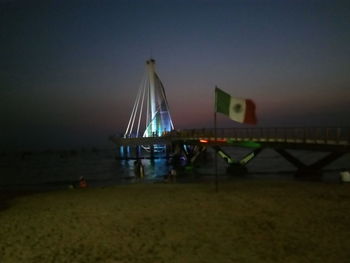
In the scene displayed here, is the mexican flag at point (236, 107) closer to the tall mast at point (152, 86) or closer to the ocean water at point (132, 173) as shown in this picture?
the ocean water at point (132, 173)

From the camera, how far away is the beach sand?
8062 mm

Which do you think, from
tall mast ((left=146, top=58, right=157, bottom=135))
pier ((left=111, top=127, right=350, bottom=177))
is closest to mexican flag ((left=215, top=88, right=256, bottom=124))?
pier ((left=111, top=127, right=350, bottom=177))

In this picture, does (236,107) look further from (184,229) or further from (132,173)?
(132,173)

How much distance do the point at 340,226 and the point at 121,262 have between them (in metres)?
6.92

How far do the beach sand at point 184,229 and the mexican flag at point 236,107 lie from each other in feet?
12.2

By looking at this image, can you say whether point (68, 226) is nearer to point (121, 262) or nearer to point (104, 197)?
point (121, 262)

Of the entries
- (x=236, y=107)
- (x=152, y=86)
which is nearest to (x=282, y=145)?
(x=236, y=107)

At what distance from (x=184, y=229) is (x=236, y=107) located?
6.37m

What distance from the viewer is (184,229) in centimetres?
1010

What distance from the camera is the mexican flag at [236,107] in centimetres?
1386

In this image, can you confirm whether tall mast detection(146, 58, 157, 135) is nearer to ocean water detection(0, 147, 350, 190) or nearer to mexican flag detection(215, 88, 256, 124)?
ocean water detection(0, 147, 350, 190)

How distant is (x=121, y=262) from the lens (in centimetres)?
767

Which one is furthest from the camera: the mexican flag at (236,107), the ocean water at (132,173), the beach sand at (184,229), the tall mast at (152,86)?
the tall mast at (152,86)

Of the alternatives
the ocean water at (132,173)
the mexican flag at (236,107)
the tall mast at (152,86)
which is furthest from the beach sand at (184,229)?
the tall mast at (152,86)
